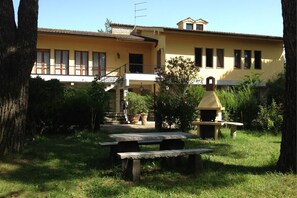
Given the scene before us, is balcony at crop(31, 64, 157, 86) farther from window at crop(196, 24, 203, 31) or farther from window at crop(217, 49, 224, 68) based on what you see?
window at crop(196, 24, 203, 31)

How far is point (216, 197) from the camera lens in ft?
18.4

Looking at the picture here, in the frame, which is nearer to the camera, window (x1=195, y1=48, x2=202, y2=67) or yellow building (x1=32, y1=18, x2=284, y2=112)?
yellow building (x1=32, y1=18, x2=284, y2=112)

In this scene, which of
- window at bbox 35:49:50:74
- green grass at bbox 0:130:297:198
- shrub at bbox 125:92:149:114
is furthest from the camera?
window at bbox 35:49:50:74

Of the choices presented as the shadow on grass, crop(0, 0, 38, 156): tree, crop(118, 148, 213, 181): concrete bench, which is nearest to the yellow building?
the shadow on grass

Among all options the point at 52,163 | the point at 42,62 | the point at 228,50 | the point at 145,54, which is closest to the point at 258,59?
the point at 228,50

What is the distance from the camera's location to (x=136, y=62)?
3145 centimetres

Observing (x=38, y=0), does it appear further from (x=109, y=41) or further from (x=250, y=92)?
(x=109, y=41)

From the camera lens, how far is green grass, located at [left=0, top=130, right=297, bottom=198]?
5859mm

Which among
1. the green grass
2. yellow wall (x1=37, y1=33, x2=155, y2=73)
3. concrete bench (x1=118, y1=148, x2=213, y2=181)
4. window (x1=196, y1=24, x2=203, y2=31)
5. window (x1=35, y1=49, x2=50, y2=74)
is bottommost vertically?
the green grass

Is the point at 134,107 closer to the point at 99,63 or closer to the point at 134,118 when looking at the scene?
the point at 134,118

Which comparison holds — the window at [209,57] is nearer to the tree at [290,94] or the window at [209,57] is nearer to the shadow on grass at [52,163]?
the shadow on grass at [52,163]

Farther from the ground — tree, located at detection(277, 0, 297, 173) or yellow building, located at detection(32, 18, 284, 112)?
yellow building, located at detection(32, 18, 284, 112)

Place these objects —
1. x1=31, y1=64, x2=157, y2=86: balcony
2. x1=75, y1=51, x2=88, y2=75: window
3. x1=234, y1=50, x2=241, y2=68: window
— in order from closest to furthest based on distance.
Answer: x1=31, y1=64, x2=157, y2=86: balcony, x1=75, y1=51, x2=88, y2=75: window, x1=234, y1=50, x2=241, y2=68: window

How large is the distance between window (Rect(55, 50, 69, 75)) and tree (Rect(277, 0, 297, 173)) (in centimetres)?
2418
